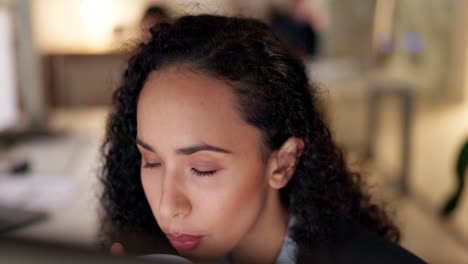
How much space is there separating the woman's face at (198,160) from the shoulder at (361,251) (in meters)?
0.12

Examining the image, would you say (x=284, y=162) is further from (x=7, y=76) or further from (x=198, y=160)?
(x=7, y=76)

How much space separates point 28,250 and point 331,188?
0.49m

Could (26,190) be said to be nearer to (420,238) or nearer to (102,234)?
(102,234)

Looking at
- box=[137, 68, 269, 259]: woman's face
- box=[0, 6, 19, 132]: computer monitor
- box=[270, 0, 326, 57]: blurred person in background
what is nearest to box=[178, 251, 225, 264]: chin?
box=[137, 68, 269, 259]: woman's face

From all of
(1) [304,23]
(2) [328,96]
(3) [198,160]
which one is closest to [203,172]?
(3) [198,160]

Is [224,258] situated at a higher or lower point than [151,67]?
lower

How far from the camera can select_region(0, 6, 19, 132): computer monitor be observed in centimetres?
139

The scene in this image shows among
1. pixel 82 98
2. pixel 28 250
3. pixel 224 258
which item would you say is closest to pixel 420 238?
pixel 224 258

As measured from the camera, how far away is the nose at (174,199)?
0.50 m

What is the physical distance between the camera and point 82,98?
12.8ft

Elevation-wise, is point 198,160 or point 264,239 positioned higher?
point 198,160

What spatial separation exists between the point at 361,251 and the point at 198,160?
0.22m

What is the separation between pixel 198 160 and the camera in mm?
493

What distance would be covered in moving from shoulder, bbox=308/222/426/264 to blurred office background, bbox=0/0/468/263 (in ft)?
0.60
